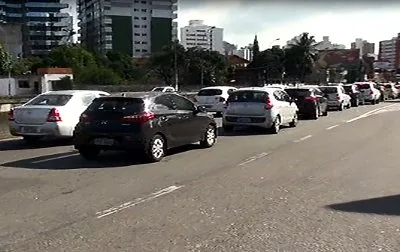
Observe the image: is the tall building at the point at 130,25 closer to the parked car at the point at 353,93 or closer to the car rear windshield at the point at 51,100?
the parked car at the point at 353,93

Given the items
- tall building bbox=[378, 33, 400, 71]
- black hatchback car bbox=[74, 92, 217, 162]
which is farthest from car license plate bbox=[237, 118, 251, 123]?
tall building bbox=[378, 33, 400, 71]

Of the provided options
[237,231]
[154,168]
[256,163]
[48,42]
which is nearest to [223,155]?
[256,163]

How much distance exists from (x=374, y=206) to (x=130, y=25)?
14900 centimetres

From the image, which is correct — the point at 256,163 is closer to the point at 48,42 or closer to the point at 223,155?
the point at 223,155

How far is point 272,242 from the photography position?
18.7 ft

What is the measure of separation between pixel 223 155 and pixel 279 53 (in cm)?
10284

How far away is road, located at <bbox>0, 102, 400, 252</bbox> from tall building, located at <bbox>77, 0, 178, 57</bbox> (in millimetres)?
137891

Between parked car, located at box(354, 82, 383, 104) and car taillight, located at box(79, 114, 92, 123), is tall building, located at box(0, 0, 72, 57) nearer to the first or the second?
parked car, located at box(354, 82, 383, 104)

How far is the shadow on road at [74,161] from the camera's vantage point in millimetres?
10961

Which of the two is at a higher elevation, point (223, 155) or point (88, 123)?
point (88, 123)

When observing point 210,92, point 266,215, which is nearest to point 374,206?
point 266,215

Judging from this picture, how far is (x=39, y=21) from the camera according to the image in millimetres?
162000

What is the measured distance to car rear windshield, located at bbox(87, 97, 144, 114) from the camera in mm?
11406

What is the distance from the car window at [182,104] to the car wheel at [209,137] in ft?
2.92
